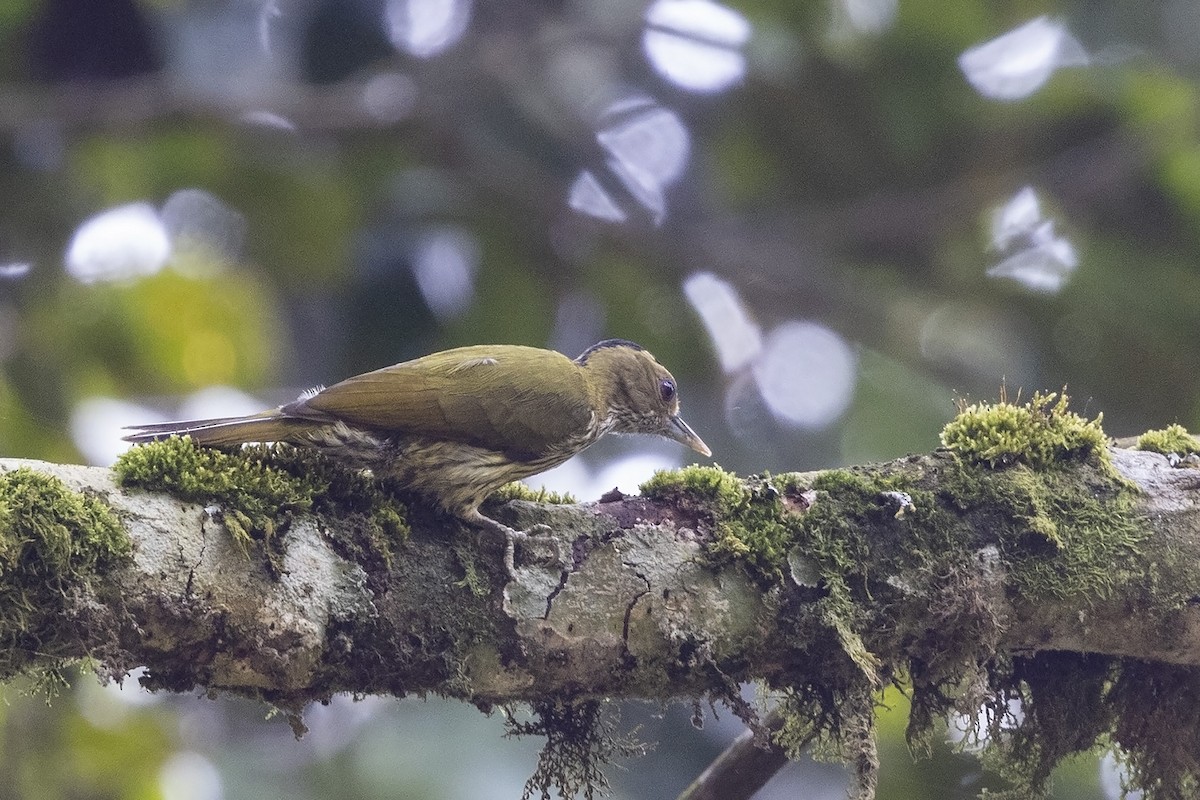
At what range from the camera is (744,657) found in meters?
2.43

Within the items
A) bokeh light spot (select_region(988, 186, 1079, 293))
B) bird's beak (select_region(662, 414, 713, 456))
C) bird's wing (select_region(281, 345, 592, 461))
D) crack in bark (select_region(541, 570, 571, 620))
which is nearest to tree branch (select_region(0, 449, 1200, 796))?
crack in bark (select_region(541, 570, 571, 620))

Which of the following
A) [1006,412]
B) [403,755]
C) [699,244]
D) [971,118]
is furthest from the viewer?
[699,244]

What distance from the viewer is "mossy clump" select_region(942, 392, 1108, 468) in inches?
104

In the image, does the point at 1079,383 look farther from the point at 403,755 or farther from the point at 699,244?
the point at 403,755

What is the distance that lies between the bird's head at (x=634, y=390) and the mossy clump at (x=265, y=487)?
5.38 ft

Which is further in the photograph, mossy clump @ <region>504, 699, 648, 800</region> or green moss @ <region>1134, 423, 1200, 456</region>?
green moss @ <region>1134, 423, 1200, 456</region>

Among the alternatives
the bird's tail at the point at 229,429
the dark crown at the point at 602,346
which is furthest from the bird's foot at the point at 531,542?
the dark crown at the point at 602,346

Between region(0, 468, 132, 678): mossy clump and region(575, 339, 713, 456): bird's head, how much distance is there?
87.3 inches

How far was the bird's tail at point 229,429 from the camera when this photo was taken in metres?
2.50

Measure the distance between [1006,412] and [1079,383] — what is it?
3663mm

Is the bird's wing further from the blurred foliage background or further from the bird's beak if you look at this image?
the blurred foliage background

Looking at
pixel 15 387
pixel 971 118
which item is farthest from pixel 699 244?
pixel 15 387

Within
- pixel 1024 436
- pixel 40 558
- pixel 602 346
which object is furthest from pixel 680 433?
pixel 40 558

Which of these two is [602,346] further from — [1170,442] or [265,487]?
[265,487]
